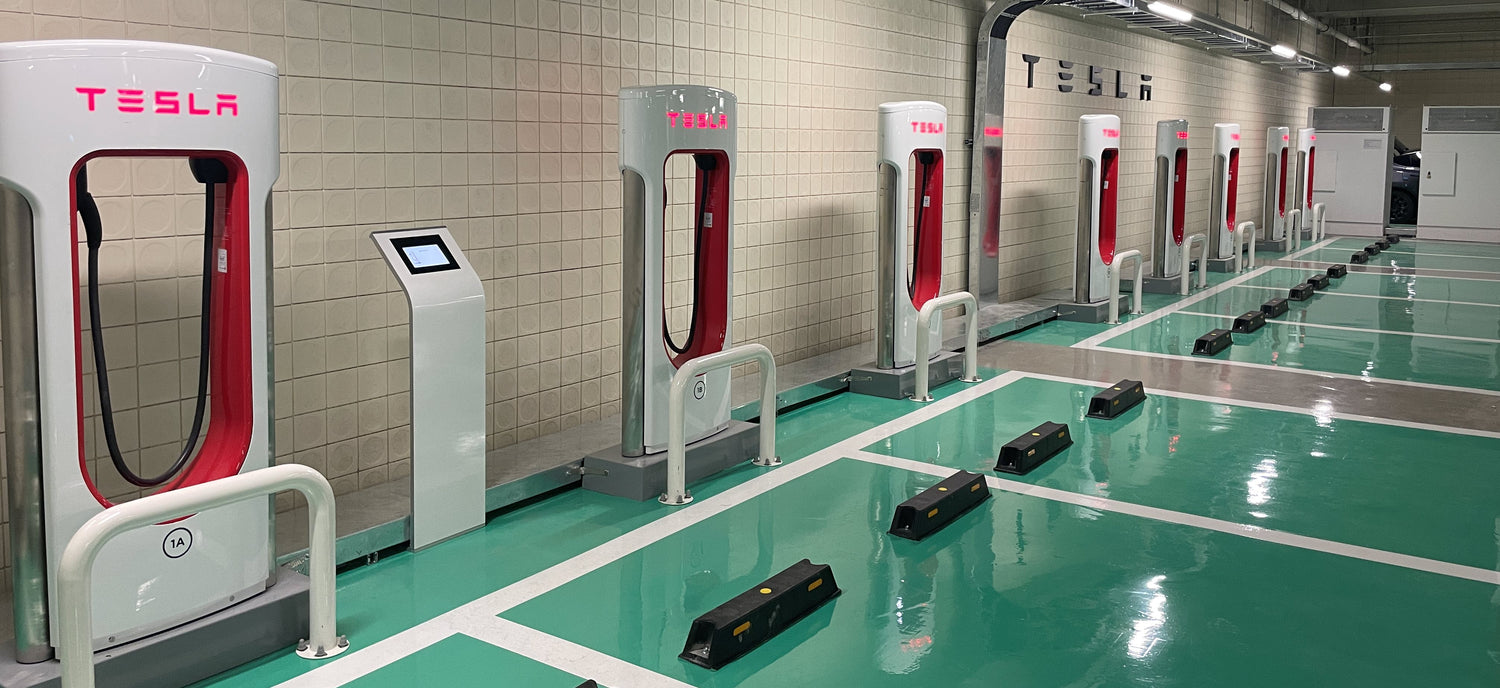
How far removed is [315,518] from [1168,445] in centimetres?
462

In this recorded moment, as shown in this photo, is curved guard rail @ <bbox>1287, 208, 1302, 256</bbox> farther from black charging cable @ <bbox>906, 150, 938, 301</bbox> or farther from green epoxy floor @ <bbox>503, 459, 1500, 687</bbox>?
green epoxy floor @ <bbox>503, 459, 1500, 687</bbox>

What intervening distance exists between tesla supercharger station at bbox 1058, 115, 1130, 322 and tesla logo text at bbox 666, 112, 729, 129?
18.4 feet

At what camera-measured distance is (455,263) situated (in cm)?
472

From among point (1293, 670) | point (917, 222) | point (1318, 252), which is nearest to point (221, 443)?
point (1293, 670)

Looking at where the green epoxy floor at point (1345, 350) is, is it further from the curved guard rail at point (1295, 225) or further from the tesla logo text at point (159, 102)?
the tesla logo text at point (159, 102)

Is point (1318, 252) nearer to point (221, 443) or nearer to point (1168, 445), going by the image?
point (1168, 445)

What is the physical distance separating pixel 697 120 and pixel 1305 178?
50.7 ft

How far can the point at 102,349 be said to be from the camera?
3512 mm

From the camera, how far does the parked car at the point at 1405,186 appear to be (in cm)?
2192

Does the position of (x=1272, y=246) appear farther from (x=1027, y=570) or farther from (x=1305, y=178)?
(x=1027, y=570)

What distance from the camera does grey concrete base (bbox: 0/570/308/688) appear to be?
330cm

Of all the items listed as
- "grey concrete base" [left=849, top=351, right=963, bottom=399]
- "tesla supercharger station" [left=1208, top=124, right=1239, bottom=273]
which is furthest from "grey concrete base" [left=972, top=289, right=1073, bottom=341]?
"tesla supercharger station" [left=1208, top=124, right=1239, bottom=273]

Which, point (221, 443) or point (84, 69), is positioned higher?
point (84, 69)

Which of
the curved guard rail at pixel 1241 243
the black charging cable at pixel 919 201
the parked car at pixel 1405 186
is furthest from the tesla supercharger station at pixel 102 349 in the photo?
the parked car at pixel 1405 186
